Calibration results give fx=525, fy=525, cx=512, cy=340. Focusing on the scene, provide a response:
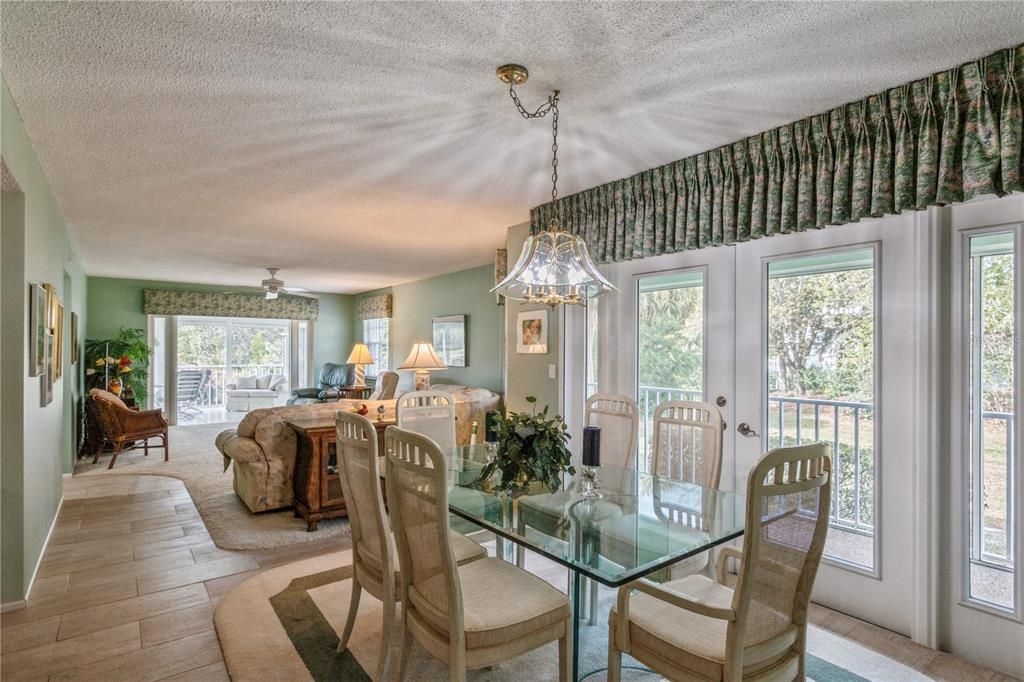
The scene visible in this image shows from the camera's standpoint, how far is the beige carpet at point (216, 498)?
3.72m

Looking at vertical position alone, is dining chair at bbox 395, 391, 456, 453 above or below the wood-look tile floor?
above

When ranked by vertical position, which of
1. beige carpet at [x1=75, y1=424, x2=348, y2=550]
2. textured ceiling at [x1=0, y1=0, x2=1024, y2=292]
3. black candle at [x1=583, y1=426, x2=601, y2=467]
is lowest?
A: beige carpet at [x1=75, y1=424, x2=348, y2=550]

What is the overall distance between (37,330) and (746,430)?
406 centimetres

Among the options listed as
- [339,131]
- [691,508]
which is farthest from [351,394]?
[691,508]

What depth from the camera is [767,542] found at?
4.67 feet

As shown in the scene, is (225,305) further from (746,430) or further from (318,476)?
(746,430)

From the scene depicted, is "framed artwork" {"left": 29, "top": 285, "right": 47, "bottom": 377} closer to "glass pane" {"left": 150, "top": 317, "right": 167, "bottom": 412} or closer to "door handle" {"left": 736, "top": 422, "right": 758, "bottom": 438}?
"door handle" {"left": 736, "top": 422, "right": 758, "bottom": 438}

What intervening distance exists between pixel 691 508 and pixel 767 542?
2.62 ft

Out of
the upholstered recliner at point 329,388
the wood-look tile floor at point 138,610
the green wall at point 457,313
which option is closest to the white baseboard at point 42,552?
the wood-look tile floor at point 138,610

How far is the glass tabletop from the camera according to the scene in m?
1.70

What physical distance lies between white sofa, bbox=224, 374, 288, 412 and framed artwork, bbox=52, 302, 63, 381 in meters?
5.92

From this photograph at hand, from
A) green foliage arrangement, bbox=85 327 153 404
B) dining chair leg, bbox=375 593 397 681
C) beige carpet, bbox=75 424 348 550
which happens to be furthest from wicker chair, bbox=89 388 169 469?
dining chair leg, bbox=375 593 397 681

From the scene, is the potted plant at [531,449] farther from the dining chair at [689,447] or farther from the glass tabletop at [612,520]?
the dining chair at [689,447]

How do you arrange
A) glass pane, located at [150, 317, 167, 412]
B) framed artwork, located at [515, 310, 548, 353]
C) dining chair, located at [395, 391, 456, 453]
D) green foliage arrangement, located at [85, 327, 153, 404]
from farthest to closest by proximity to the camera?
glass pane, located at [150, 317, 167, 412] < green foliage arrangement, located at [85, 327, 153, 404] < framed artwork, located at [515, 310, 548, 353] < dining chair, located at [395, 391, 456, 453]
